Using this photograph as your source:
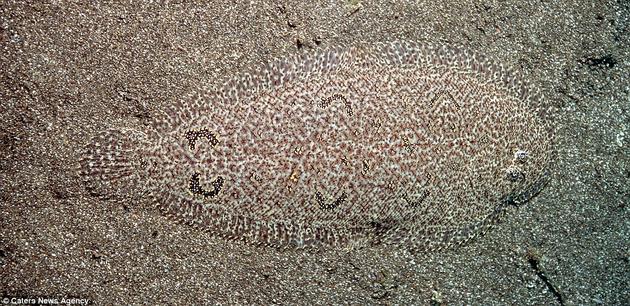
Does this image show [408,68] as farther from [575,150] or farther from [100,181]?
[100,181]

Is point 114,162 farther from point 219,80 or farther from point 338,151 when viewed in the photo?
point 338,151

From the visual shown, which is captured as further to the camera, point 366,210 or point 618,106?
point 618,106

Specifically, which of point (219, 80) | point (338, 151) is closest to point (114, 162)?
point (219, 80)

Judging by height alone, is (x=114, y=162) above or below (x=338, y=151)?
above

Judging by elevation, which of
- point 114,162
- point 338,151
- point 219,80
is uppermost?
point 219,80

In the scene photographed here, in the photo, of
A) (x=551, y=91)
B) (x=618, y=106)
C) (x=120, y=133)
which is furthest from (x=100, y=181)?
(x=618, y=106)

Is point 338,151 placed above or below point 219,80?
below
